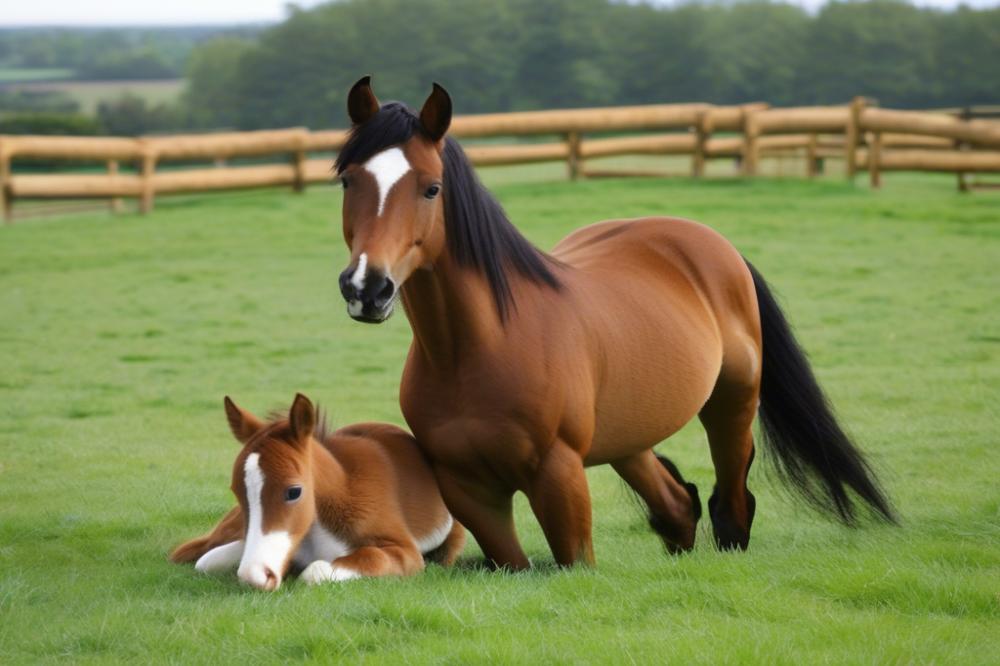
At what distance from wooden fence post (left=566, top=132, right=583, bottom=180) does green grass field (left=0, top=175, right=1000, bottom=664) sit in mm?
3675

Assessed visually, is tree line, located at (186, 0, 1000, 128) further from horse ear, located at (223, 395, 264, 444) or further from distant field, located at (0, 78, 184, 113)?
horse ear, located at (223, 395, 264, 444)

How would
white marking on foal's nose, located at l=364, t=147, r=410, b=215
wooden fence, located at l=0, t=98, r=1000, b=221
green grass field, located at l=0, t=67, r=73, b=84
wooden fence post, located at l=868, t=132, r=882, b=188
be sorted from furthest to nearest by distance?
green grass field, located at l=0, t=67, r=73, b=84 < wooden fence post, located at l=868, t=132, r=882, b=188 < wooden fence, located at l=0, t=98, r=1000, b=221 < white marking on foal's nose, located at l=364, t=147, r=410, b=215

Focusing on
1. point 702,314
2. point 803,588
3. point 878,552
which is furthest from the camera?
point 702,314

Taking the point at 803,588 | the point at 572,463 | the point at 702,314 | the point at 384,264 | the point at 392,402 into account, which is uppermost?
the point at 384,264

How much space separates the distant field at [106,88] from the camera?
46219 millimetres

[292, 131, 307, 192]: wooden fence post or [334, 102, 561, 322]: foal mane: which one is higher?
[334, 102, 561, 322]: foal mane

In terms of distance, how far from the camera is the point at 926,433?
785 centimetres

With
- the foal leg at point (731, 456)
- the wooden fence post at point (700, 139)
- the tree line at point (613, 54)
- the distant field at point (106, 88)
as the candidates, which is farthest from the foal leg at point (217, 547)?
the distant field at point (106, 88)

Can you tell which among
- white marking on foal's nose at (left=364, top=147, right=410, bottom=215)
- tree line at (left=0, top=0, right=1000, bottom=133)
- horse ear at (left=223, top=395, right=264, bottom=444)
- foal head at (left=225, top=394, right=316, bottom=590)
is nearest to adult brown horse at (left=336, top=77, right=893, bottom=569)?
white marking on foal's nose at (left=364, top=147, right=410, bottom=215)

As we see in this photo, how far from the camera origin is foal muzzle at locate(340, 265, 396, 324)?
3.76 metres

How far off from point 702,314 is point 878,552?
1.08 meters

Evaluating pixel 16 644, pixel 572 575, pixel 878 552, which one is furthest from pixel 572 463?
pixel 16 644

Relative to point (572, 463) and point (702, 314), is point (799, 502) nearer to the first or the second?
point (702, 314)

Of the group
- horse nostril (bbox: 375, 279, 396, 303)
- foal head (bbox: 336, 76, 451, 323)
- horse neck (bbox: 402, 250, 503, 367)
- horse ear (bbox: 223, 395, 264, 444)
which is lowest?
horse ear (bbox: 223, 395, 264, 444)
